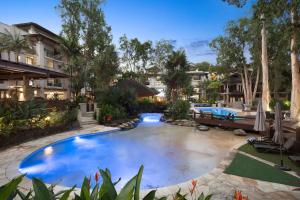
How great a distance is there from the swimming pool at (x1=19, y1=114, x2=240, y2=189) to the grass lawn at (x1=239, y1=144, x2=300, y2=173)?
0.87 m

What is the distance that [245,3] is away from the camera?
10.6 metres

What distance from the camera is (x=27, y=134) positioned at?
37.1 feet

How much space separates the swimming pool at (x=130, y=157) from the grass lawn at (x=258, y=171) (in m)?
0.92

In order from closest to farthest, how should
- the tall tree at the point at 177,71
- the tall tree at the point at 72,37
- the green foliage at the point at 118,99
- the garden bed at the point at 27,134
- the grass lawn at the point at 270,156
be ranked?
the grass lawn at the point at 270,156 → the garden bed at the point at 27,134 → the green foliage at the point at 118,99 → the tall tree at the point at 72,37 → the tall tree at the point at 177,71

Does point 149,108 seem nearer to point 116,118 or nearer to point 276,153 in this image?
point 116,118

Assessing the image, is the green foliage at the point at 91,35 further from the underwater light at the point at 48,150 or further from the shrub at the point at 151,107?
the underwater light at the point at 48,150

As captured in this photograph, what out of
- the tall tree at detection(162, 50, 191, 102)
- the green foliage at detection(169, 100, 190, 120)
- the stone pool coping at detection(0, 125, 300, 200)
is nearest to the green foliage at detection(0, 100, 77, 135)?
the stone pool coping at detection(0, 125, 300, 200)

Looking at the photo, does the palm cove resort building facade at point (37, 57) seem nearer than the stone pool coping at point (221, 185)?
No

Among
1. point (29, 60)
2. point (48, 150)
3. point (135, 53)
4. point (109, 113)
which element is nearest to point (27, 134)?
point (48, 150)

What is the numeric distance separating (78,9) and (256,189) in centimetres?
2831

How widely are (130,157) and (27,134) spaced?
6.04 m

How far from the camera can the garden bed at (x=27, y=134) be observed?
9.88 meters

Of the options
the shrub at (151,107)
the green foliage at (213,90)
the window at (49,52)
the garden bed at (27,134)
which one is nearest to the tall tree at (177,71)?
the shrub at (151,107)

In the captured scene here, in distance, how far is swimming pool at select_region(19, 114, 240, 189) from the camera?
25.2 feet
